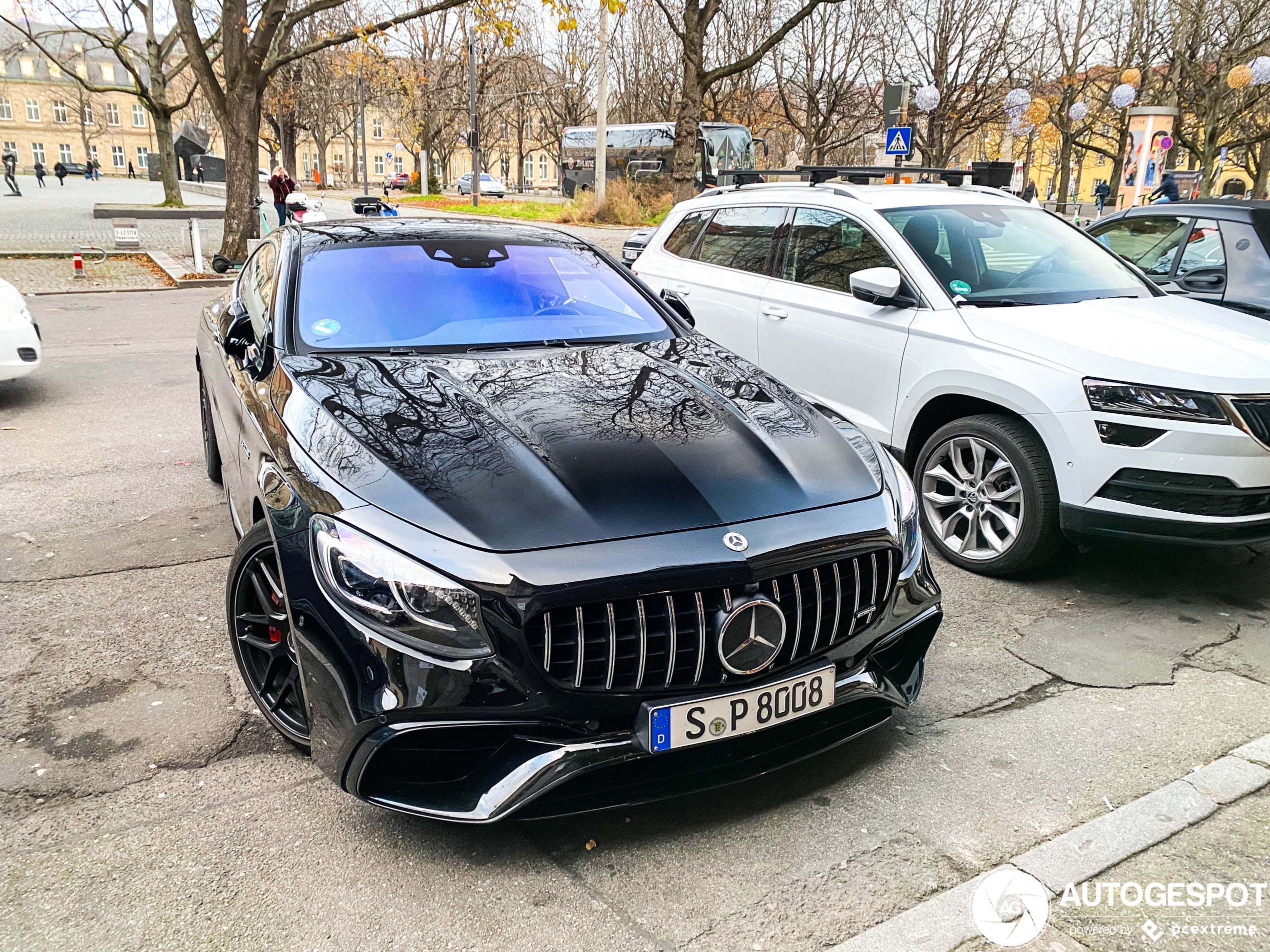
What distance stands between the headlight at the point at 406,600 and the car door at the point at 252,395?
92 cm

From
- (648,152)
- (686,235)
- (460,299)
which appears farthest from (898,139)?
(648,152)

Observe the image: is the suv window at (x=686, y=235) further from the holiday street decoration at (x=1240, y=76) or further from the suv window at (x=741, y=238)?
the holiday street decoration at (x=1240, y=76)

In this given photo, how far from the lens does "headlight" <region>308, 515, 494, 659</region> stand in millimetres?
2354

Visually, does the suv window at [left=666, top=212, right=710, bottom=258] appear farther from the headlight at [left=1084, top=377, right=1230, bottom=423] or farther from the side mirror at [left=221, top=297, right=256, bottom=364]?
the side mirror at [left=221, top=297, right=256, bottom=364]

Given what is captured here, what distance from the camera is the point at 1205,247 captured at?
21.4 ft

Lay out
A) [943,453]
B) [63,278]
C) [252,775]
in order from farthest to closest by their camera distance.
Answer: [63,278]
[943,453]
[252,775]

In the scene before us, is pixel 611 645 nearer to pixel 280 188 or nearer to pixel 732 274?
pixel 732 274

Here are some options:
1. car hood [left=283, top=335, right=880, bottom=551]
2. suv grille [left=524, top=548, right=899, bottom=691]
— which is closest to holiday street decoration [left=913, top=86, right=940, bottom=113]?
car hood [left=283, top=335, right=880, bottom=551]

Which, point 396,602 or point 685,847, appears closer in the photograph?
point 396,602

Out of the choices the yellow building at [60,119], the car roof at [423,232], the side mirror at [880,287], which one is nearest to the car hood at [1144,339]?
the side mirror at [880,287]

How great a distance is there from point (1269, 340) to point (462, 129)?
64.2 meters

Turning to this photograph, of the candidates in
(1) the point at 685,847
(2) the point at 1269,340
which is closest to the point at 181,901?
(1) the point at 685,847

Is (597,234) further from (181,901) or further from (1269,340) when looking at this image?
(181,901)

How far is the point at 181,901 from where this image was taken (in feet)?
7.86
